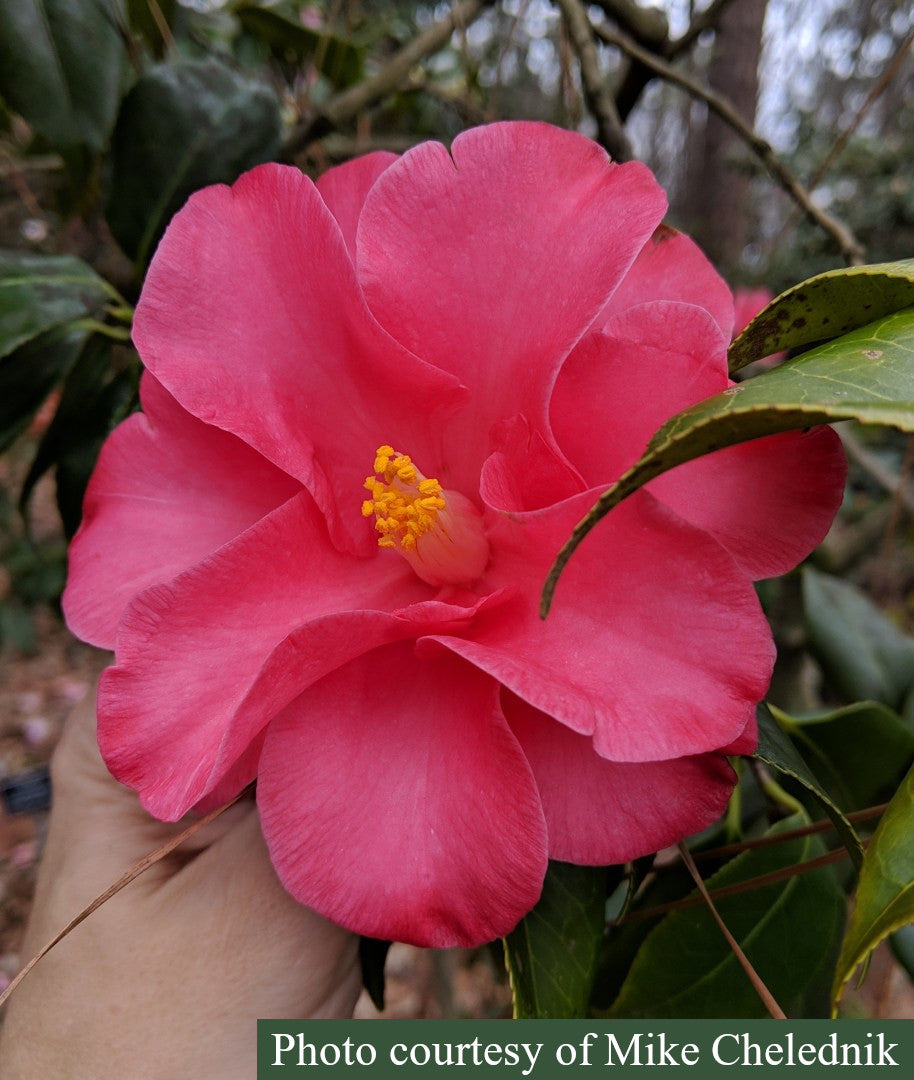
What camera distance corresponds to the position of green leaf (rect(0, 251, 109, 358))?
2.15 ft

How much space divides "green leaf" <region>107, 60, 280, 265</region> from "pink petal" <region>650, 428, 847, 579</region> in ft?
1.72

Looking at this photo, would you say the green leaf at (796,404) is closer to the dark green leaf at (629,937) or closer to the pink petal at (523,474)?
the pink petal at (523,474)

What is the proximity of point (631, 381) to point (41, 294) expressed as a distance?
0.52 m

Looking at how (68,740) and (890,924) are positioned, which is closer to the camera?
(890,924)

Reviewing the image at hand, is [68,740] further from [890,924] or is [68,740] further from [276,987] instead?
[890,924]

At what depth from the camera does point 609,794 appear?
1.60ft

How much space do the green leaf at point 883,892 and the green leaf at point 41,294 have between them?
680 millimetres

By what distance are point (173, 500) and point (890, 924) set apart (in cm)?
50

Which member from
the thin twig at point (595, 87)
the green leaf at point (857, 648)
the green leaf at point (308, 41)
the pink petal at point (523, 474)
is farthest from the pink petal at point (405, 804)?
the green leaf at point (308, 41)

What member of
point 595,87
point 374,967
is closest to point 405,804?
point 374,967

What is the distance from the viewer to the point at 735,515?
0.47 m

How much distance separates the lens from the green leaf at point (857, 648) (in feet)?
3.47

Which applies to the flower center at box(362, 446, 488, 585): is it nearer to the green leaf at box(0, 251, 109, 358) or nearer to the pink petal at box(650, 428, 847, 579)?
the pink petal at box(650, 428, 847, 579)

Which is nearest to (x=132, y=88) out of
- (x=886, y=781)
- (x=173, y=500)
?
(x=173, y=500)
